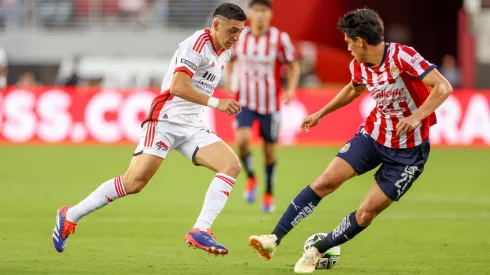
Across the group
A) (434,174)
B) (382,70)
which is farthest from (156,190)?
(382,70)

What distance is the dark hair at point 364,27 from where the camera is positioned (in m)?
7.77

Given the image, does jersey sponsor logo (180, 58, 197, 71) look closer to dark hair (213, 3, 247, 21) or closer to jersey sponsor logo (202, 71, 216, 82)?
jersey sponsor logo (202, 71, 216, 82)

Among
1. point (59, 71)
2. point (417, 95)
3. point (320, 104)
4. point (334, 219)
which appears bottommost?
point (59, 71)

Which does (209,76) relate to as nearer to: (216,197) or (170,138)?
(170,138)

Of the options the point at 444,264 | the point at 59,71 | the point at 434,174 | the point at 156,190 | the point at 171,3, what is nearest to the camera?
the point at 444,264

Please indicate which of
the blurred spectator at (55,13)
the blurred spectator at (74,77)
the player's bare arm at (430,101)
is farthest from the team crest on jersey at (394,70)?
the blurred spectator at (55,13)

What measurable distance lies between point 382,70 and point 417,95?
0.34m

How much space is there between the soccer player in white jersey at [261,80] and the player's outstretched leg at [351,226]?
4.89 metres

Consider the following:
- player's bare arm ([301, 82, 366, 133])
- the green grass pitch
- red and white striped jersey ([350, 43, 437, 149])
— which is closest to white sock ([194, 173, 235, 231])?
the green grass pitch

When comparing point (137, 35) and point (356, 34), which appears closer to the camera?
point (356, 34)

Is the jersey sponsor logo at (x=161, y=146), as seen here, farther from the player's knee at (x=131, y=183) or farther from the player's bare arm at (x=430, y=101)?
the player's bare arm at (x=430, y=101)

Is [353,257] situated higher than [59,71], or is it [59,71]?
[353,257]

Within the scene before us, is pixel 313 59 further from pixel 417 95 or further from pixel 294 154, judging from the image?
pixel 417 95

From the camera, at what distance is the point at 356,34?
7.79 meters
